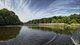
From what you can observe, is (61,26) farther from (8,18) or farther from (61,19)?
(8,18)

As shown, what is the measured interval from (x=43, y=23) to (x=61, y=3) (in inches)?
56.6

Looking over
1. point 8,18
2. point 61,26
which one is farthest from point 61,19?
point 8,18

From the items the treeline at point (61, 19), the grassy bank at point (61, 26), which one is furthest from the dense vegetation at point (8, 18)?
the grassy bank at point (61, 26)

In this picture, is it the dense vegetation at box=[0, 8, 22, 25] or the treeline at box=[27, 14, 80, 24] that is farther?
the dense vegetation at box=[0, 8, 22, 25]

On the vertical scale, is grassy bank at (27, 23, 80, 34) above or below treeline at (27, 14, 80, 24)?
below

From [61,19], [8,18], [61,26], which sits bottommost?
[61,26]

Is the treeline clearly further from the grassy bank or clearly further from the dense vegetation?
the dense vegetation

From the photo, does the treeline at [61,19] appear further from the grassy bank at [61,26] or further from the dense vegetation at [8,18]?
the dense vegetation at [8,18]

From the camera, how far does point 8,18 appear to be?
12852 mm

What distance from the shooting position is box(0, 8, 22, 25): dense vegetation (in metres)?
11.9

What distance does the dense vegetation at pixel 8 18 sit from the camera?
11.9m

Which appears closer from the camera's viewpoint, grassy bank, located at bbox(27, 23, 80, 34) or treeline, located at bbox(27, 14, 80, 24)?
treeline, located at bbox(27, 14, 80, 24)

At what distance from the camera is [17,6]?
1191 cm

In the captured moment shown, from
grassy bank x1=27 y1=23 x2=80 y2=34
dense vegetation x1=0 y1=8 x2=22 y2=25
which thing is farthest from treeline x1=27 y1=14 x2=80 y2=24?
dense vegetation x1=0 y1=8 x2=22 y2=25
